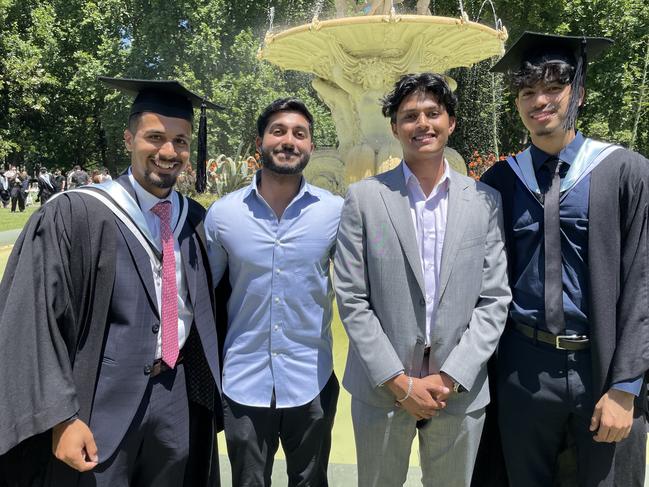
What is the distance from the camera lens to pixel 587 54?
7.61 feet

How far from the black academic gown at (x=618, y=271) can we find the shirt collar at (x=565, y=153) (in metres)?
0.12

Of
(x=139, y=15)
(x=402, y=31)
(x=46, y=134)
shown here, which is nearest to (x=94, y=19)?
(x=139, y=15)

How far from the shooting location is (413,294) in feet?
7.12

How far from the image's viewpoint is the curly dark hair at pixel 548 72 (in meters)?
2.22

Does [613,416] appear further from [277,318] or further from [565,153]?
[277,318]

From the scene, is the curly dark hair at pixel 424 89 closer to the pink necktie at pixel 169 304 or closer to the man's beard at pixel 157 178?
the man's beard at pixel 157 178

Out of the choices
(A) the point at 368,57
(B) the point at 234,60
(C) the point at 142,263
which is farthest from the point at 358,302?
(B) the point at 234,60

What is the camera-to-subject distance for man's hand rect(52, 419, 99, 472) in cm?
192

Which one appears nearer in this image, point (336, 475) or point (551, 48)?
point (551, 48)

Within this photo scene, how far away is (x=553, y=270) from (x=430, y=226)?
0.49 m

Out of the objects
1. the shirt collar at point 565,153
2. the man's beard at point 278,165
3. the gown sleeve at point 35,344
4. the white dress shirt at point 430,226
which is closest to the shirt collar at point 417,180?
the white dress shirt at point 430,226

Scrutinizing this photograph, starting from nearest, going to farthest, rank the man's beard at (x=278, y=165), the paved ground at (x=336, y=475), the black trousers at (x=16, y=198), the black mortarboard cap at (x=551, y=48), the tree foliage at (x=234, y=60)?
the black mortarboard cap at (x=551, y=48), the man's beard at (x=278, y=165), the paved ground at (x=336, y=475), the tree foliage at (x=234, y=60), the black trousers at (x=16, y=198)

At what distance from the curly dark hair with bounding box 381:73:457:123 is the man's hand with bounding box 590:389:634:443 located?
125 centimetres

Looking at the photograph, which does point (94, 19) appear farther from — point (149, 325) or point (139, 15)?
point (149, 325)
